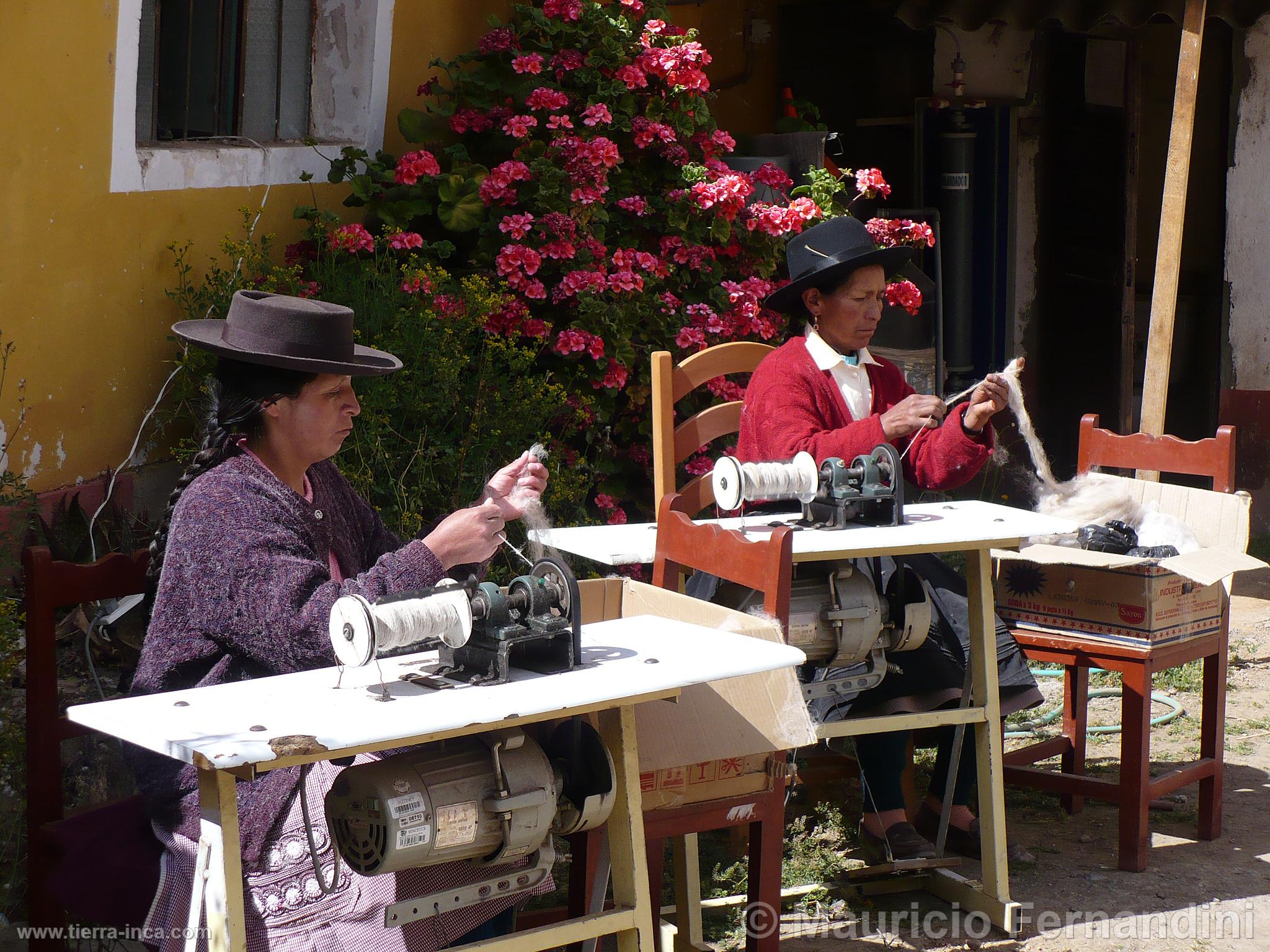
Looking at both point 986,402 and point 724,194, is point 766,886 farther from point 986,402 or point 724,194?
point 724,194

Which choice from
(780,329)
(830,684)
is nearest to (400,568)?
(830,684)

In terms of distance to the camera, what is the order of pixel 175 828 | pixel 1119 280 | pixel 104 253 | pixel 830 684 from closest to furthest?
pixel 175 828, pixel 830 684, pixel 104 253, pixel 1119 280

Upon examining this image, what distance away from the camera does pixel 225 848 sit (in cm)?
228

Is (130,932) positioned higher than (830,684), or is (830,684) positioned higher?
(830,684)

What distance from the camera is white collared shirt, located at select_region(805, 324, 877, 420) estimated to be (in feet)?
14.2

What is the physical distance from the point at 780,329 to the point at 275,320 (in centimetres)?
351

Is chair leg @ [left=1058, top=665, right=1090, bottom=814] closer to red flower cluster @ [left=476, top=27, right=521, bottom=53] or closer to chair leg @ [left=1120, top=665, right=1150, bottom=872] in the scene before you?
chair leg @ [left=1120, top=665, right=1150, bottom=872]

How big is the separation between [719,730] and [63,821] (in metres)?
1.35

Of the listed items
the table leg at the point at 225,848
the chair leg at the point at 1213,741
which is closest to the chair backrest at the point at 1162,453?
the chair leg at the point at 1213,741

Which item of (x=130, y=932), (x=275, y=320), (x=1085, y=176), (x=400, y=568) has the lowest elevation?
(x=130, y=932)

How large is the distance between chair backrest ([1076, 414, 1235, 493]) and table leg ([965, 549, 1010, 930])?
3.34ft

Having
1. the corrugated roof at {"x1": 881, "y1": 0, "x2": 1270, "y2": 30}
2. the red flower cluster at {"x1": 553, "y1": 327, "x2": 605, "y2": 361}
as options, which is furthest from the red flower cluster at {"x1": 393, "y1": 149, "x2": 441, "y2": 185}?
the corrugated roof at {"x1": 881, "y1": 0, "x2": 1270, "y2": 30}

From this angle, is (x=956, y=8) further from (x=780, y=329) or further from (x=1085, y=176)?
(x=780, y=329)

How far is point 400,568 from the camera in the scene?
2.74 metres
